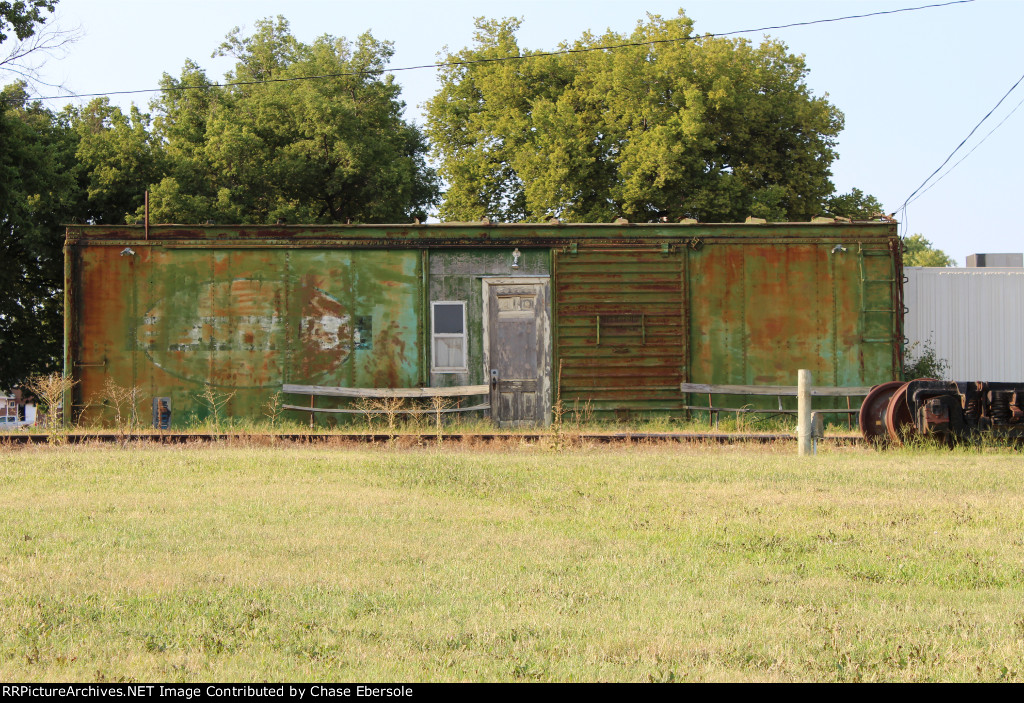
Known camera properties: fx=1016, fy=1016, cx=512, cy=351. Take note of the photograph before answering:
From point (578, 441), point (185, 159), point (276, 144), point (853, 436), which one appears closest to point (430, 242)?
point (578, 441)

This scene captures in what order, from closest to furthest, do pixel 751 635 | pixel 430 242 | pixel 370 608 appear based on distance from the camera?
1. pixel 751 635
2. pixel 370 608
3. pixel 430 242

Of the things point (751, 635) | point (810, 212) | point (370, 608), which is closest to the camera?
point (751, 635)

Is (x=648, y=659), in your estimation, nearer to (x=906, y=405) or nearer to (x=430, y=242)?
(x=906, y=405)

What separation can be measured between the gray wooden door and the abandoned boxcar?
0.02 m

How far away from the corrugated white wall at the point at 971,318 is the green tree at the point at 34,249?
20.6 m

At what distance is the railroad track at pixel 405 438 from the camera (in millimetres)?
14797

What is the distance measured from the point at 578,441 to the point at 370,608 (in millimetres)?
9290

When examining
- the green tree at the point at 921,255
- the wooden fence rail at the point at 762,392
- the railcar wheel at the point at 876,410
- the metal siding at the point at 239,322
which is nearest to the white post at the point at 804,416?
the railcar wheel at the point at 876,410

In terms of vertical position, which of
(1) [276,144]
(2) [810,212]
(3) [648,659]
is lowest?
(3) [648,659]

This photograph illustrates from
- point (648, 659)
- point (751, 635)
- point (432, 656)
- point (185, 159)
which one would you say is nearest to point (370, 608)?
point (432, 656)

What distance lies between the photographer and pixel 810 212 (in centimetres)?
3422

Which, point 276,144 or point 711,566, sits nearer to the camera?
point 711,566

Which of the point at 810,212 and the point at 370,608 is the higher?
the point at 810,212

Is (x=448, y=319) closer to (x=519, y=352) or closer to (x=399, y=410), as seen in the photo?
(x=519, y=352)
